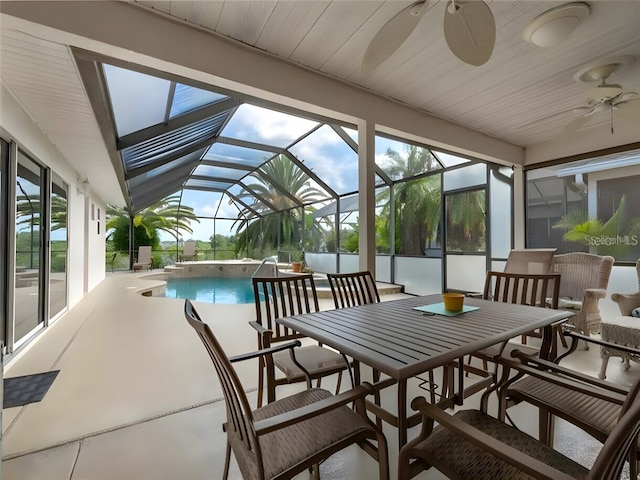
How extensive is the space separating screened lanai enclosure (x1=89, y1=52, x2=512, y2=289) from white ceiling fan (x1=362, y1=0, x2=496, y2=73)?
1526 millimetres

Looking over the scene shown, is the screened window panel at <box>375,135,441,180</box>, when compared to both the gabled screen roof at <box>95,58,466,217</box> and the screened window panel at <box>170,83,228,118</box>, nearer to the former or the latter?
the gabled screen roof at <box>95,58,466,217</box>

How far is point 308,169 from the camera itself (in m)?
8.53

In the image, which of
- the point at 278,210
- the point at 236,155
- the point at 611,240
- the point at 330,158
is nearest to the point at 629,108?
the point at 611,240

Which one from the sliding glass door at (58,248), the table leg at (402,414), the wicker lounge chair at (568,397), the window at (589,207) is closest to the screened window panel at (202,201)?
the sliding glass door at (58,248)

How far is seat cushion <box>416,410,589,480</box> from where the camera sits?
1017mm

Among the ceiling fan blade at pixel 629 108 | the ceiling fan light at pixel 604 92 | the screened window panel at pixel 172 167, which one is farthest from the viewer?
the screened window panel at pixel 172 167

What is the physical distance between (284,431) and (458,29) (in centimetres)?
213

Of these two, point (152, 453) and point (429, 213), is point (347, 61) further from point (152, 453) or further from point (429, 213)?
point (429, 213)

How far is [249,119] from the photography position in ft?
20.2

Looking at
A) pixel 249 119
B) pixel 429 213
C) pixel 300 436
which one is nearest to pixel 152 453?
pixel 300 436

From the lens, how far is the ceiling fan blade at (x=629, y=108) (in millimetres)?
2998

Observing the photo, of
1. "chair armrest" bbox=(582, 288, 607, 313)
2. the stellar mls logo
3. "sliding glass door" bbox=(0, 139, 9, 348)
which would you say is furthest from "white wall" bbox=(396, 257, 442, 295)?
"sliding glass door" bbox=(0, 139, 9, 348)

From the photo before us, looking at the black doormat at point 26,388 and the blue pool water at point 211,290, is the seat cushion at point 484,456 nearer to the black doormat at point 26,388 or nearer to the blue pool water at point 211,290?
the black doormat at point 26,388

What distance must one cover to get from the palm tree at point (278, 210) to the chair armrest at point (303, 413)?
26.1 feet
